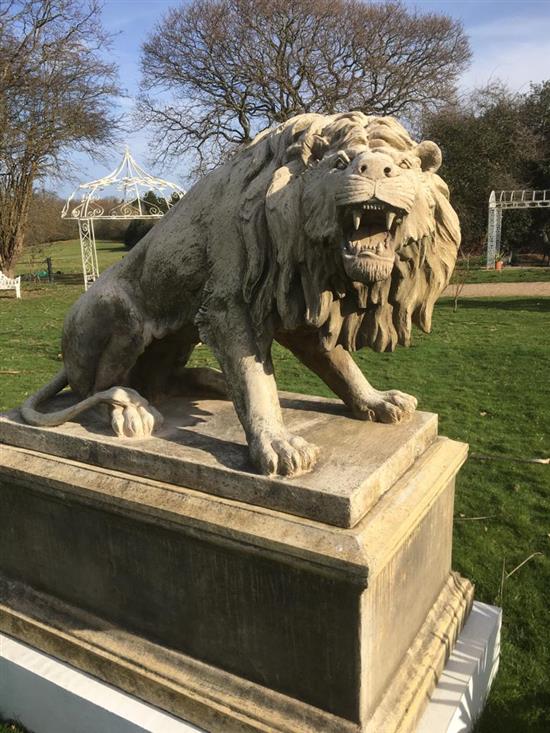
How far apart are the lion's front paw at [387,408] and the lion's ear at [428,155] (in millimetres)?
928

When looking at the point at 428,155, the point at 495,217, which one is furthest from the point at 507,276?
the point at 428,155

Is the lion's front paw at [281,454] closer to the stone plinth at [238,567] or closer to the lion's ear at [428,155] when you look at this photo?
the stone plinth at [238,567]

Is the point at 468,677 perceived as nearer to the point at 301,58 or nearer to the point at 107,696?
the point at 107,696

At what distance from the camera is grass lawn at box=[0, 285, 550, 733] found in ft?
9.05

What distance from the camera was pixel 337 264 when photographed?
1.87m

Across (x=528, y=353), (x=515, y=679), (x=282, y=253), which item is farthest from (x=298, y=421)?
(x=528, y=353)

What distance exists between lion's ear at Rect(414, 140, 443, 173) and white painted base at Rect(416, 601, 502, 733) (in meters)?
1.85

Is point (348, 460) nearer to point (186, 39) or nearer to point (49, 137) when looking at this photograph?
point (49, 137)

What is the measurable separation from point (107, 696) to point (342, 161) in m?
2.01

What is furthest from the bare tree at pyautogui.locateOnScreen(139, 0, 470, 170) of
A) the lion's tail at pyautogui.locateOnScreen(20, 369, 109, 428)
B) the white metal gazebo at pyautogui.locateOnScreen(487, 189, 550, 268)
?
the lion's tail at pyautogui.locateOnScreen(20, 369, 109, 428)

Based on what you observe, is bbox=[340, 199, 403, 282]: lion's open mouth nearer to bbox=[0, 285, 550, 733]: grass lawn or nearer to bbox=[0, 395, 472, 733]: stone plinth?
bbox=[0, 395, 472, 733]: stone plinth

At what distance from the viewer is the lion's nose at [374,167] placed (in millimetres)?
1658

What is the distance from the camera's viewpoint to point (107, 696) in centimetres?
218

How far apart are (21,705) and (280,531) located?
→ 1.48 metres
